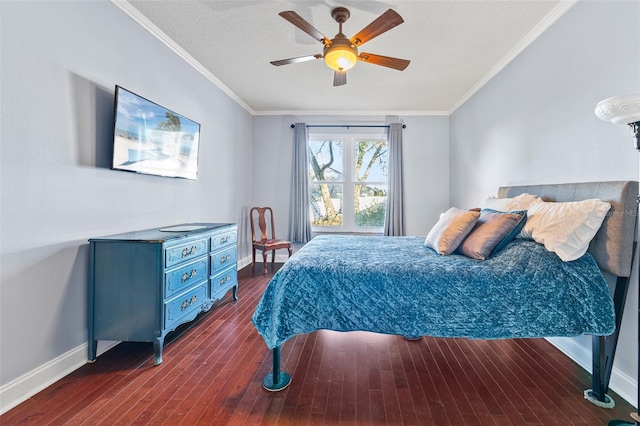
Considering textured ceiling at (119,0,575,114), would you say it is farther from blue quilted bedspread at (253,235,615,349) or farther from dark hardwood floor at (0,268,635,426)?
dark hardwood floor at (0,268,635,426)

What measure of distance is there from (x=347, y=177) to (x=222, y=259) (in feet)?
9.54

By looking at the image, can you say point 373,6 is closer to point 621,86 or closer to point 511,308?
point 621,86

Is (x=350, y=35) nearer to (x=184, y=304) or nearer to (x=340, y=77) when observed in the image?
(x=340, y=77)

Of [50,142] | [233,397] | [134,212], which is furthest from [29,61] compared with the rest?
[233,397]

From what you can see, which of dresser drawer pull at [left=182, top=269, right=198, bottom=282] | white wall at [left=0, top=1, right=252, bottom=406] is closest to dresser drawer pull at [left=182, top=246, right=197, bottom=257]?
dresser drawer pull at [left=182, top=269, right=198, bottom=282]

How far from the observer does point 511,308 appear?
1.53 metres

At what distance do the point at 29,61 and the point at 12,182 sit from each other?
2.25 feet

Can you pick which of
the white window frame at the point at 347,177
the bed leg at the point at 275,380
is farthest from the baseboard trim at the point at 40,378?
the white window frame at the point at 347,177

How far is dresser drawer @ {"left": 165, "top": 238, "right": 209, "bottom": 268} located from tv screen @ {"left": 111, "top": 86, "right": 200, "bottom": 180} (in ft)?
2.38

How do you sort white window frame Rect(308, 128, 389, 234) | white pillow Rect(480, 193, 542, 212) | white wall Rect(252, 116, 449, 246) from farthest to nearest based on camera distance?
white window frame Rect(308, 128, 389, 234) → white wall Rect(252, 116, 449, 246) → white pillow Rect(480, 193, 542, 212)

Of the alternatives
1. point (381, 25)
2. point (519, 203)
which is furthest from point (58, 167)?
point (519, 203)

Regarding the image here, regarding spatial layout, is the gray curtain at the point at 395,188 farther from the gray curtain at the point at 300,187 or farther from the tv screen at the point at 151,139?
the tv screen at the point at 151,139

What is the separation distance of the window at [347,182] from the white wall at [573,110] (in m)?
1.89

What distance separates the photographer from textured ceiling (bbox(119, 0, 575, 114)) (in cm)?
222
